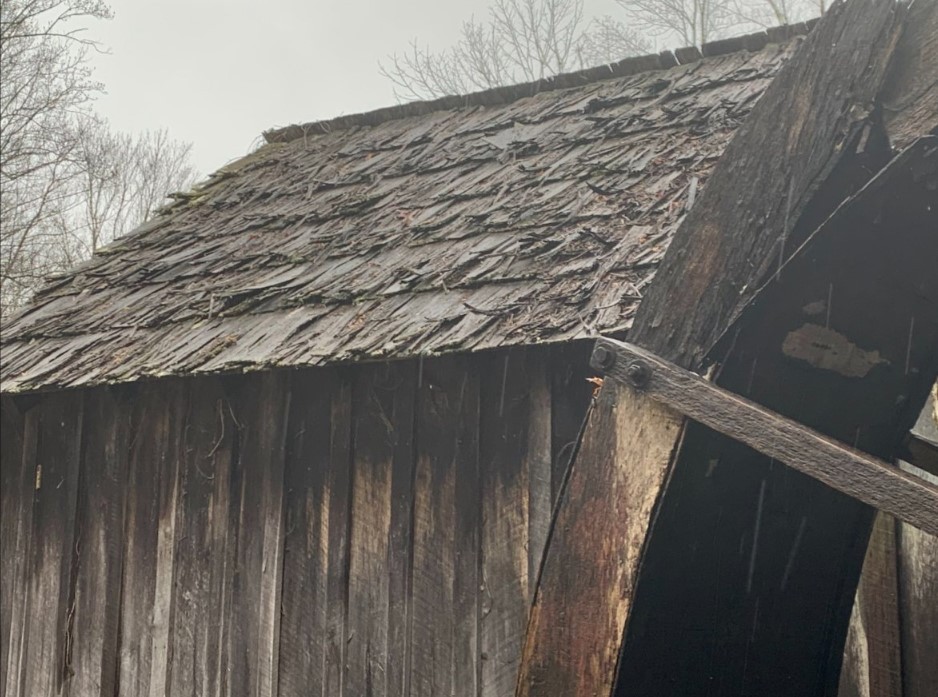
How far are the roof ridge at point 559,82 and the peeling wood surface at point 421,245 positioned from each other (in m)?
0.03

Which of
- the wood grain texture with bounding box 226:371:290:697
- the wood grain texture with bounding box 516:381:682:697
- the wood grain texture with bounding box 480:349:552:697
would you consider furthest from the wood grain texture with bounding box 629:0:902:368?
the wood grain texture with bounding box 226:371:290:697

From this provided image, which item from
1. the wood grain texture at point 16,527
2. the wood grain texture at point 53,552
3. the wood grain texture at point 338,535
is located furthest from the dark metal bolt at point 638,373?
the wood grain texture at point 16,527

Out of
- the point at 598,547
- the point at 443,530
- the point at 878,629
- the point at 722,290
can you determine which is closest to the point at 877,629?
the point at 878,629

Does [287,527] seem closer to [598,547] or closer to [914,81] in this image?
[598,547]

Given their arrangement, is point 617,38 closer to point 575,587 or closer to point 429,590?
point 429,590

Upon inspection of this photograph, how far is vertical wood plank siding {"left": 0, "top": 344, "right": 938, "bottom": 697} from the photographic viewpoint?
4391 mm

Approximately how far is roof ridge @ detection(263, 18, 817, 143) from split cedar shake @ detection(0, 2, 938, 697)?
24mm

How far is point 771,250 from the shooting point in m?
2.36

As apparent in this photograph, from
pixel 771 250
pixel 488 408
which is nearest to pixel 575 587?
pixel 771 250

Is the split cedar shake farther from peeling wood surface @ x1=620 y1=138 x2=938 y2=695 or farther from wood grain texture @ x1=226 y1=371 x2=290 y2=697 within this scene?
peeling wood surface @ x1=620 y1=138 x2=938 y2=695

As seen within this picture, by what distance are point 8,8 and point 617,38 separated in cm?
1063

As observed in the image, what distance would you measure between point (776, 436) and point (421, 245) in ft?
10.7

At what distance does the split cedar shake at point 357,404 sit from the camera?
4.36 m

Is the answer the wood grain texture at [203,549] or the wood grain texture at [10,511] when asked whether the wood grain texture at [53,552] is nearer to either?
the wood grain texture at [10,511]
